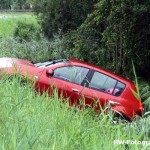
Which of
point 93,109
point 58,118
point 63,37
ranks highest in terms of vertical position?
point 58,118

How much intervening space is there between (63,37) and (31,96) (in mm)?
12432

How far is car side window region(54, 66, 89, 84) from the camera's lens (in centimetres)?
971

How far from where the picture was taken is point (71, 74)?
386 inches

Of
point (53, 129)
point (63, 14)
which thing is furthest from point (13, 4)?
point (53, 129)

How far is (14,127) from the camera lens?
415cm

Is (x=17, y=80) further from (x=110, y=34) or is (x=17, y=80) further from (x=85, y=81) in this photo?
(x=110, y=34)

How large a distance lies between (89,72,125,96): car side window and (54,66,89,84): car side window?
9.5 inches

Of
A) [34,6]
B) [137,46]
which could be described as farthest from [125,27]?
[34,6]

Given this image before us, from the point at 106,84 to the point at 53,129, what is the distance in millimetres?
5705

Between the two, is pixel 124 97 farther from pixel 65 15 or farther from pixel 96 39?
pixel 65 15

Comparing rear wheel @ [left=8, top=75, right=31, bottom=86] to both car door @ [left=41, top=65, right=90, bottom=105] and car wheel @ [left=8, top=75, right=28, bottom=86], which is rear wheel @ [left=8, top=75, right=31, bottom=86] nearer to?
car wheel @ [left=8, top=75, right=28, bottom=86]

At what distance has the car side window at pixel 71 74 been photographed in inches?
382

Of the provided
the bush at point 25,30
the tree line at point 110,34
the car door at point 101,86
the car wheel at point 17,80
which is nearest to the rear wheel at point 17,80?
the car wheel at point 17,80

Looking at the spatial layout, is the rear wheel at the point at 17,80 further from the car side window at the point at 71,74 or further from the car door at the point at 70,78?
the car side window at the point at 71,74
